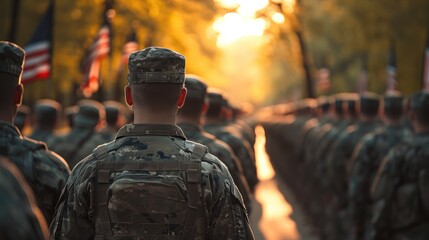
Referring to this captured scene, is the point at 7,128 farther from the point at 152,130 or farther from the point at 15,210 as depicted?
the point at 15,210

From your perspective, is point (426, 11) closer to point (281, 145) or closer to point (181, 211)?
point (281, 145)

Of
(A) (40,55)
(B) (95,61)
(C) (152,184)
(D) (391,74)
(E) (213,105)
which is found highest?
(D) (391,74)

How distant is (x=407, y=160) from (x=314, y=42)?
45.0 meters

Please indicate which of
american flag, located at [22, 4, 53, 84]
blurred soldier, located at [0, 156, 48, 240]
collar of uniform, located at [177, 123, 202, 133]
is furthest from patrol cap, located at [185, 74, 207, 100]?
american flag, located at [22, 4, 53, 84]

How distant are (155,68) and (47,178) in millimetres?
1256

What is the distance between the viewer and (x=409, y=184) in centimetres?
687

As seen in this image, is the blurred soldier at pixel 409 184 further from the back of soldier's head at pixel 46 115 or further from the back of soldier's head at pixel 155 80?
the back of soldier's head at pixel 46 115

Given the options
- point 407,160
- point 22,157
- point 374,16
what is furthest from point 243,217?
point 374,16

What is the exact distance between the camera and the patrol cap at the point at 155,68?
12.7ft

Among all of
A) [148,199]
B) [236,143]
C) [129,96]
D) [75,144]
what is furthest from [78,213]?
[75,144]

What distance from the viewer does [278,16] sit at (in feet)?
126

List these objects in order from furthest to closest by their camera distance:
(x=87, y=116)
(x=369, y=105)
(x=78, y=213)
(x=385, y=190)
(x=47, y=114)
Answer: (x=369, y=105) → (x=87, y=116) → (x=47, y=114) → (x=385, y=190) → (x=78, y=213)

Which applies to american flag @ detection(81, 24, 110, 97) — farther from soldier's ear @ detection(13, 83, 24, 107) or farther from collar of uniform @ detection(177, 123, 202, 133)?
soldier's ear @ detection(13, 83, 24, 107)

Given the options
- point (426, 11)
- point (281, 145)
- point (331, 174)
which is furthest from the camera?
point (281, 145)
